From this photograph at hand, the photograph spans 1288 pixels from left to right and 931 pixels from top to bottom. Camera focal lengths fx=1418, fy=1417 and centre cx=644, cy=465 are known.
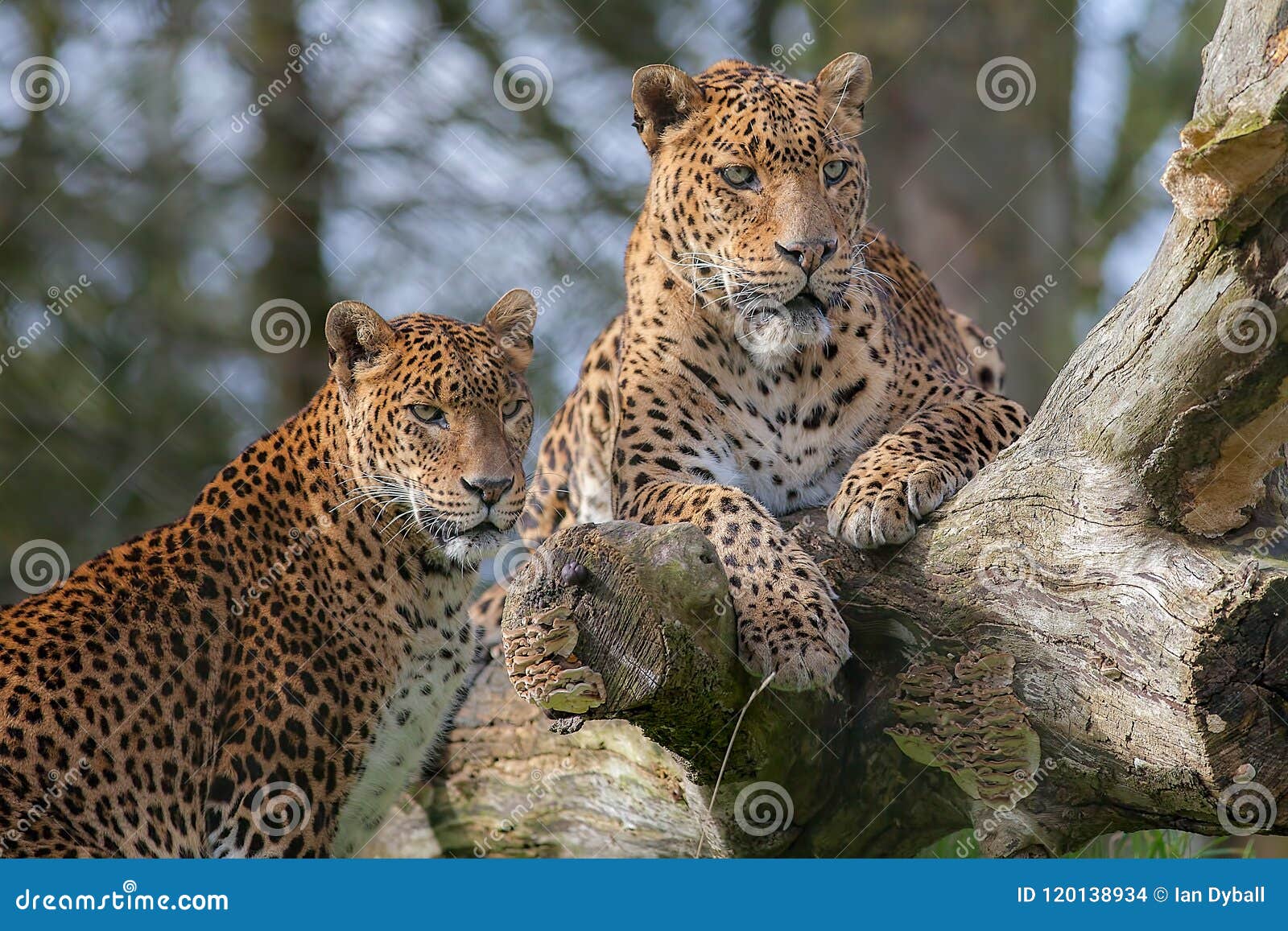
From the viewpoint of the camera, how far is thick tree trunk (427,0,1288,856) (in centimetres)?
495

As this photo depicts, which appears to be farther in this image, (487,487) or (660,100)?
(660,100)

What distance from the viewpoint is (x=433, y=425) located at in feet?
24.6

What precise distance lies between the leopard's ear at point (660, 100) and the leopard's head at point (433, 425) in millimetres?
1292

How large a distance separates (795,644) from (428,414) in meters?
2.52

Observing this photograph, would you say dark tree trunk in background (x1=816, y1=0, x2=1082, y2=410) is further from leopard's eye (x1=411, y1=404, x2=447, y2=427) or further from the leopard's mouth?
leopard's eye (x1=411, y1=404, x2=447, y2=427)

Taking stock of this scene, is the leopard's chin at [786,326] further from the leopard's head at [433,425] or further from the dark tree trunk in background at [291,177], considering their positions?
the dark tree trunk in background at [291,177]

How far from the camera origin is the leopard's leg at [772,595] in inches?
238

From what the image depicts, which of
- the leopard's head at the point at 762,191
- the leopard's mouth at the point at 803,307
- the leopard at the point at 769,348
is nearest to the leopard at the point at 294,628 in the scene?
the leopard at the point at 769,348

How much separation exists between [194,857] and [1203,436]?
5194mm

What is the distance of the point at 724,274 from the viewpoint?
7680mm

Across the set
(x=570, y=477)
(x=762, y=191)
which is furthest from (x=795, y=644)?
(x=570, y=477)

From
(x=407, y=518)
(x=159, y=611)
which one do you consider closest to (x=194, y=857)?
(x=159, y=611)

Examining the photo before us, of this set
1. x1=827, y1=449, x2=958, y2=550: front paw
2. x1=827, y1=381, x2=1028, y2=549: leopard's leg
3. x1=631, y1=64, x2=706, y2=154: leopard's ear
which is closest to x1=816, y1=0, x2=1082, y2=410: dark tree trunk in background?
x1=827, y1=381, x2=1028, y2=549: leopard's leg

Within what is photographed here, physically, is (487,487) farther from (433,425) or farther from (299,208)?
(299,208)
